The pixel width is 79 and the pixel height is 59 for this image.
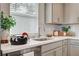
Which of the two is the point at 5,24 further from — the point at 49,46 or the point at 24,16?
the point at 49,46

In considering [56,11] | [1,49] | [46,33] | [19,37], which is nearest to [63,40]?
[46,33]

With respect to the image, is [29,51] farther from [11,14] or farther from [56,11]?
[56,11]

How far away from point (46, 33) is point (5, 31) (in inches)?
23.8

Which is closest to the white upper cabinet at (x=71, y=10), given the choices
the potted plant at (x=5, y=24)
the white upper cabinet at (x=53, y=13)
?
the white upper cabinet at (x=53, y=13)

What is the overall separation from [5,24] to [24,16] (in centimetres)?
21

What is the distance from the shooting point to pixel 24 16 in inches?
62.4

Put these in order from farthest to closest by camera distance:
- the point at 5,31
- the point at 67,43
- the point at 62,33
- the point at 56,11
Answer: the point at 62,33, the point at 67,43, the point at 56,11, the point at 5,31

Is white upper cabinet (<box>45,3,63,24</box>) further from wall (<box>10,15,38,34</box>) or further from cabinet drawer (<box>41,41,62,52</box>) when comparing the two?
cabinet drawer (<box>41,41,62,52</box>)

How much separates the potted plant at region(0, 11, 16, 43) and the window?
0.13 feet

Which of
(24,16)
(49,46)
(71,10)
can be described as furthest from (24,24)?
(71,10)

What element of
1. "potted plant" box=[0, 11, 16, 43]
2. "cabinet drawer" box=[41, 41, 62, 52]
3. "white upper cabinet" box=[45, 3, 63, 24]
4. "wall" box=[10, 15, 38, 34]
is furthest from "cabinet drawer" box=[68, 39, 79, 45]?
"potted plant" box=[0, 11, 16, 43]

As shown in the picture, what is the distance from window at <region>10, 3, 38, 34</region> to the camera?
1.52 meters

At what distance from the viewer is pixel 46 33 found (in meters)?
1.95

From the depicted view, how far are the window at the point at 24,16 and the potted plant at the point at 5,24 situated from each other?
0.04 metres
